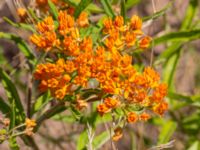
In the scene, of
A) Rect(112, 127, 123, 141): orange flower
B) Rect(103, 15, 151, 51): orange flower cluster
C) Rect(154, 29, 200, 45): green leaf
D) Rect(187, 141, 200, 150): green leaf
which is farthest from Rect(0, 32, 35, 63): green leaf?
Rect(187, 141, 200, 150): green leaf

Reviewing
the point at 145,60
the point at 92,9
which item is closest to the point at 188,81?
the point at 145,60

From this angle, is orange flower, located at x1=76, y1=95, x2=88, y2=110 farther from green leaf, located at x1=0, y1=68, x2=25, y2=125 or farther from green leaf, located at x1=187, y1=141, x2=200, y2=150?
green leaf, located at x1=187, y1=141, x2=200, y2=150

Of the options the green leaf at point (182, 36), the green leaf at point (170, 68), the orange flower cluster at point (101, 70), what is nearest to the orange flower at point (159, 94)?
the orange flower cluster at point (101, 70)

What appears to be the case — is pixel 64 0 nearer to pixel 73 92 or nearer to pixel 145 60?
pixel 73 92

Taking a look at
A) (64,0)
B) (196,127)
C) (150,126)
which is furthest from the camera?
(150,126)

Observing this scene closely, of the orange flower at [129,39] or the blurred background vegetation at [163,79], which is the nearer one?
the orange flower at [129,39]

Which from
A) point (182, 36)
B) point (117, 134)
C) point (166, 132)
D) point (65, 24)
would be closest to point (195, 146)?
point (166, 132)

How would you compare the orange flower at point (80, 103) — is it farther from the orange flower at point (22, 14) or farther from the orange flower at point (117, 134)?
the orange flower at point (22, 14)

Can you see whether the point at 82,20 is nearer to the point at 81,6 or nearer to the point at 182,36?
the point at 81,6
